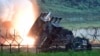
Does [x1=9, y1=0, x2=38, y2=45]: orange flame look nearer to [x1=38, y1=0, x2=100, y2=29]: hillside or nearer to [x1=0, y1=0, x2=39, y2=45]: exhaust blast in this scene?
[x1=0, y1=0, x2=39, y2=45]: exhaust blast

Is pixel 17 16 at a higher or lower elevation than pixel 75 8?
lower

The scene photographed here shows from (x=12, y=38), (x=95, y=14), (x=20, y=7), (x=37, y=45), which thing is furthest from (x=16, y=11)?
(x=95, y=14)

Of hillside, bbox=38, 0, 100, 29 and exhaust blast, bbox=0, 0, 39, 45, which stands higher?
hillside, bbox=38, 0, 100, 29

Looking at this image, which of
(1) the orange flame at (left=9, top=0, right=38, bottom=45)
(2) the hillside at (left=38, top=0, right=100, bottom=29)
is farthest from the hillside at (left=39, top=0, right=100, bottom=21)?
(1) the orange flame at (left=9, top=0, right=38, bottom=45)

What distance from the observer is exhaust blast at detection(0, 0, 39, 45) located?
27828 mm

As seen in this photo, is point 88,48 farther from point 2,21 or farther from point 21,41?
point 2,21

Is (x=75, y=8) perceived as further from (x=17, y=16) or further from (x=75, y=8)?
(x=17, y=16)

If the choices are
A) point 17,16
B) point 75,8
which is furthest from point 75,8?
point 17,16

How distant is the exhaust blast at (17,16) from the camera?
27.8 m

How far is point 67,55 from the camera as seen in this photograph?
2011 cm

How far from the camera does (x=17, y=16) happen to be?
28969mm

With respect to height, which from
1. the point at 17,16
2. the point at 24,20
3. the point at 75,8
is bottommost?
the point at 24,20

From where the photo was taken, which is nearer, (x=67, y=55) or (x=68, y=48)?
(x=67, y=55)

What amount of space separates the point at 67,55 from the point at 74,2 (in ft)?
151
